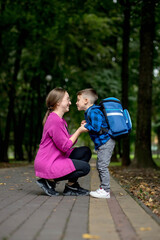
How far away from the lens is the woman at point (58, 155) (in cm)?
590

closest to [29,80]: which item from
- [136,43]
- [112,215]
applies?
[136,43]

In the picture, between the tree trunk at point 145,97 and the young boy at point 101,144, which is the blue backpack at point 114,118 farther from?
the tree trunk at point 145,97

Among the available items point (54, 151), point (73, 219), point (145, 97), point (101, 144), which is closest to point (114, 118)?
point (101, 144)

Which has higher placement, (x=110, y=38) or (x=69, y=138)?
(x=110, y=38)

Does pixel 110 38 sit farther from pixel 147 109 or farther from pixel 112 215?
pixel 112 215

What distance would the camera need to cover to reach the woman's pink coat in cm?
589

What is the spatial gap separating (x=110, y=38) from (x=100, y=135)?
17.8 metres

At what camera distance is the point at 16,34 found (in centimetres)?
1992

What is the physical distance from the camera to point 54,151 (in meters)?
6.05

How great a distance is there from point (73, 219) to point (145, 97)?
34.0 ft

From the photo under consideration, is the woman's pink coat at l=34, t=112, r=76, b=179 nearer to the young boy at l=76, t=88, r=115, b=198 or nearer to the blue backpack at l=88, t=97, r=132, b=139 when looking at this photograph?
the young boy at l=76, t=88, r=115, b=198

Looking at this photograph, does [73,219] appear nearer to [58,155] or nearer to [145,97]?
[58,155]

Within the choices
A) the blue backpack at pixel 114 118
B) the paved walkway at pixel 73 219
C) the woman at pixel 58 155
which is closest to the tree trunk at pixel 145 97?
the woman at pixel 58 155

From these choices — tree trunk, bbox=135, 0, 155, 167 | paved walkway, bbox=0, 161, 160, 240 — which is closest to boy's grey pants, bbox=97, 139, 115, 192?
paved walkway, bbox=0, 161, 160, 240
